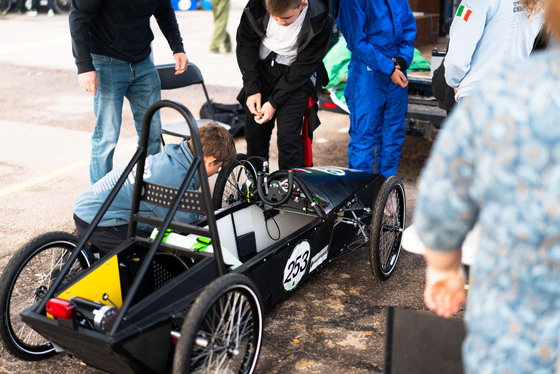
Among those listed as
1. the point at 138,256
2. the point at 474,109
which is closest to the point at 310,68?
the point at 138,256

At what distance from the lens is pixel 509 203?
137 cm

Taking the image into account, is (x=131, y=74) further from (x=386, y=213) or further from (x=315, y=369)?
(x=315, y=369)

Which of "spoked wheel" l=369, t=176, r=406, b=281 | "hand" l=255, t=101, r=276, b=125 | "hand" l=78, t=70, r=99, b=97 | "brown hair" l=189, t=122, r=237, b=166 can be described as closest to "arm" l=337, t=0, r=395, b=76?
"hand" l=255, t=101, r=276, b=125

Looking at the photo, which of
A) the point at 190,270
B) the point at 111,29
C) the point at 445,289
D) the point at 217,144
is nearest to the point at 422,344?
the point at 445,289

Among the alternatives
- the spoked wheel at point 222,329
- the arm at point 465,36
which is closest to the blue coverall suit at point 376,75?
the arm at point 465,36

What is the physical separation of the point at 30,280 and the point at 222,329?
48.3 inches

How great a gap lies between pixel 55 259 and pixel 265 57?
2.05 meters

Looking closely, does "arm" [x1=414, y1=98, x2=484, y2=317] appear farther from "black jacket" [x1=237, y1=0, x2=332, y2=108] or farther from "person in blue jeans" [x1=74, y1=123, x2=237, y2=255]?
"black jacket" [x1=237, y1=0, x2=332, y2=108]

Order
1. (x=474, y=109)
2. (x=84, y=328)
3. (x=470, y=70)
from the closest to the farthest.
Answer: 1. (x=474, y=109)
2. (x=84, y=328)
3. (x=470, y=70)

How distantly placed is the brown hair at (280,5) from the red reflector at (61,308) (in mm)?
2185

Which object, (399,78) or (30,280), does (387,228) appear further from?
(30,280)

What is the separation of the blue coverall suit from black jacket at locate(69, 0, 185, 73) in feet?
4.48

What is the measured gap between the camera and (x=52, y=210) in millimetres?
4801

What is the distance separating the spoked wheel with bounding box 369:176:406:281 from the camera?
3479 millimetres
